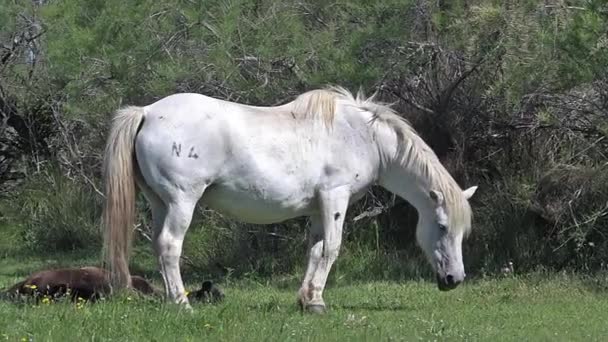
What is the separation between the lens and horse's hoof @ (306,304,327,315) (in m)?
8.86

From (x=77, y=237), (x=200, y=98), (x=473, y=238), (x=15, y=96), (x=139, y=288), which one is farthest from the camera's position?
(x=15, y=96)

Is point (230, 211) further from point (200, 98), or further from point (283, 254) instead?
point (283, 254)

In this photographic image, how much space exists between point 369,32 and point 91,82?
3609 mm

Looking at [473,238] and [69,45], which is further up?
[69,45]

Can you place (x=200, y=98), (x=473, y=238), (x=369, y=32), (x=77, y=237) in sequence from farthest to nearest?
(x=77, y=237) → (x=473, y=238) → (x=369, y=32) → (x=200, y=98)

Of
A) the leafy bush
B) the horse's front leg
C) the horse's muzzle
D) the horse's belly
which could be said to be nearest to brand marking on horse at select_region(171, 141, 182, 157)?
the horse's belly

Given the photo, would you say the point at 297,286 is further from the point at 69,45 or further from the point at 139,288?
the point at 69,45

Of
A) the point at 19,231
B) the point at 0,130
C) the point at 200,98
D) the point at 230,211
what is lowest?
the point at 19,231

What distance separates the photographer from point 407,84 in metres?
12.4

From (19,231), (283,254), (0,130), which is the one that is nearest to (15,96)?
(0,130)

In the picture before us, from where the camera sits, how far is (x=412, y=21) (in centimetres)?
1185

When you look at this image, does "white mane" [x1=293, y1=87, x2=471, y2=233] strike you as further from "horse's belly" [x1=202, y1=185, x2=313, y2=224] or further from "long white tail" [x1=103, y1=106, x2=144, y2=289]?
"long white tail" [x1=103, y1=106, x2=144, y2=289]

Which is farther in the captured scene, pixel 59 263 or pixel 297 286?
pixel 59 263

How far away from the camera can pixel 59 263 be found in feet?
47.4
